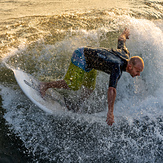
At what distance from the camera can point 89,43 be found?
5.95 meters

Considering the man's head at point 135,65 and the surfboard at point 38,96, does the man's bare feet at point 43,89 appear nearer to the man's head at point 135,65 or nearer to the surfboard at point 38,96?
the surfboard at point 38,96

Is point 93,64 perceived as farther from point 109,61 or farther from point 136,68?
point 136,68

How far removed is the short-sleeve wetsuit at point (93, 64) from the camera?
325 cm

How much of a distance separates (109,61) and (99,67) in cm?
29

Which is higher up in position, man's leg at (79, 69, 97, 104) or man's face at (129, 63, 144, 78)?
man's face at (129, 63, 144, 78)

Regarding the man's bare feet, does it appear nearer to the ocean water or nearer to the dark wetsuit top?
the ocean water

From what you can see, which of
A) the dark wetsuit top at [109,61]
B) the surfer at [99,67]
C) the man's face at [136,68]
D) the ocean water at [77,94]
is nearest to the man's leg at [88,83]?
the surfer at [99,67]

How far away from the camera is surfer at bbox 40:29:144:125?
3172 mm

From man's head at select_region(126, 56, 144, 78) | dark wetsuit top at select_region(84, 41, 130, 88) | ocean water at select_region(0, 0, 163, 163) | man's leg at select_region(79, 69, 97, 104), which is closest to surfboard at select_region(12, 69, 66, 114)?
ocean water at select_region(0, 0, 163, 163)

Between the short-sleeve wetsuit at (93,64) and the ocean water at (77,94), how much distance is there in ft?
2.28

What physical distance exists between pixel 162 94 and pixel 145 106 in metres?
0.80

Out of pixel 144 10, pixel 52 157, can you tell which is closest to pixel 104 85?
pixel 52 157

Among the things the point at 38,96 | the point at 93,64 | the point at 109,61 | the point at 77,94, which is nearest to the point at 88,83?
the point at 93,64

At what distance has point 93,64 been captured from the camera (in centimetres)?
360
